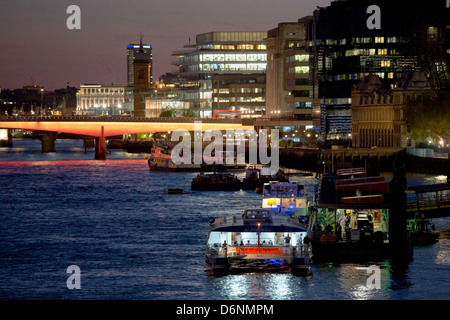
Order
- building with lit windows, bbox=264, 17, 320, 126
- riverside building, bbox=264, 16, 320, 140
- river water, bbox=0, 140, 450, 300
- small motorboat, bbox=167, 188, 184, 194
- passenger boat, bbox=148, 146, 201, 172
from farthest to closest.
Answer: building with lit windows, bbox=264, 17, 320, 126 → riverside building, bbox=264, 16, 320, 140 → passenger boat, bbox=148, 146, 201, 172 → small motorboat, bbox=167, 188, 184, 194 → river water, bbox=0, 140, 450, 300

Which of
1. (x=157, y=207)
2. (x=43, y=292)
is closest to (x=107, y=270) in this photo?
(x=43, y=292)

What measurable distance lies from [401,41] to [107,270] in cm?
11205

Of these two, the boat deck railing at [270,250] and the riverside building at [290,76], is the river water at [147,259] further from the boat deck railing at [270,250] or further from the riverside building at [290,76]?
the riverside building at [290,76]

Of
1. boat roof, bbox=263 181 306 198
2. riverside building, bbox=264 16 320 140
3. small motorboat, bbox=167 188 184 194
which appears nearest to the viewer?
boat roof, bbox=263 181 306 198

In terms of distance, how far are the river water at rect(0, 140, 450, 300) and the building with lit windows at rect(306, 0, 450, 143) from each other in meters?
68.8

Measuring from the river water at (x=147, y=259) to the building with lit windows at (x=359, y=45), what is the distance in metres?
68.8

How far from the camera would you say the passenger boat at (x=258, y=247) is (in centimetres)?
4222

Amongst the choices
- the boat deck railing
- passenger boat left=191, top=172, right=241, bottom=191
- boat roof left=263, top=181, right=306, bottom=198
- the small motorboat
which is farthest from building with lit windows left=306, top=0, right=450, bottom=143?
the boat deck railing

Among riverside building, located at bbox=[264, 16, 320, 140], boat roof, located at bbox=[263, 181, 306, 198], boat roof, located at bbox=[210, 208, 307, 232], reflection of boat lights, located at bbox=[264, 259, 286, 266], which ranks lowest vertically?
reflection of boat lights, located at bbox=[264, 259, 286, 266]

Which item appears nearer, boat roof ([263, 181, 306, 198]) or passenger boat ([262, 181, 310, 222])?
passenger boat ([262, 181, 310, 222])

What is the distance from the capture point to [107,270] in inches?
1738

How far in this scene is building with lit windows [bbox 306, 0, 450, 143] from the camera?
483ft

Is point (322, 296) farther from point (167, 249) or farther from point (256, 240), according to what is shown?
point (167, 249)

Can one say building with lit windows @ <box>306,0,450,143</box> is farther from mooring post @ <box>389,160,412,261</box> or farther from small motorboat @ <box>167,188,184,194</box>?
mooring post @ <box>389,160,412,261</box>
